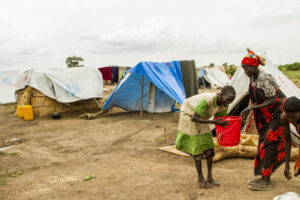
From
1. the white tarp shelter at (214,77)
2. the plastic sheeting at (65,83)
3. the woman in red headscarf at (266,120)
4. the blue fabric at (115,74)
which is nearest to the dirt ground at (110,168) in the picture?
the woman in red headscarf at (266,120)

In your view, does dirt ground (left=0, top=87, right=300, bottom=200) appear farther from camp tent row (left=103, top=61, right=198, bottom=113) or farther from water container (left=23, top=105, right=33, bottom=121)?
water container (left=23, top=105, right=33, bottom=121)

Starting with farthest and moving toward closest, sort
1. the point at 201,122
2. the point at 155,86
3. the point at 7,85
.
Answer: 1. the point at 7,85
2. the point at 155,86
3. the point at 201,122

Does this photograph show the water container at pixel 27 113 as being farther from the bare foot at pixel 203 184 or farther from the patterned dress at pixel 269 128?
the patterned dress at pixel 269 128

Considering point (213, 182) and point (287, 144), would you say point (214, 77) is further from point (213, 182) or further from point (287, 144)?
point (287, 144)

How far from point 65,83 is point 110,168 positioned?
242 inches

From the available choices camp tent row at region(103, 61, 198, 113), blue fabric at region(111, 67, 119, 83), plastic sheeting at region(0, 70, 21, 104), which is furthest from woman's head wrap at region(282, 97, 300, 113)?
blue fabric at region(111, 67, 119, 83)

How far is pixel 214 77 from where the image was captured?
1881cm

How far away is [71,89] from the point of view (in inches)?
372

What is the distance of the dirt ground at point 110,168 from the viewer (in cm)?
305

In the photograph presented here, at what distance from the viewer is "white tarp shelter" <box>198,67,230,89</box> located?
18438mm

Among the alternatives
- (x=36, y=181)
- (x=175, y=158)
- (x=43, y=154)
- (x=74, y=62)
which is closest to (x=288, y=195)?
(x=175, y=158)

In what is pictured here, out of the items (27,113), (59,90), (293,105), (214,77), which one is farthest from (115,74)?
(293,105)

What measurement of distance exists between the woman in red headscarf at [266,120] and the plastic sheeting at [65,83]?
7281 mm

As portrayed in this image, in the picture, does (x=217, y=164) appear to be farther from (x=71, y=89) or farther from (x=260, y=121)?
(x=71, y=89)
